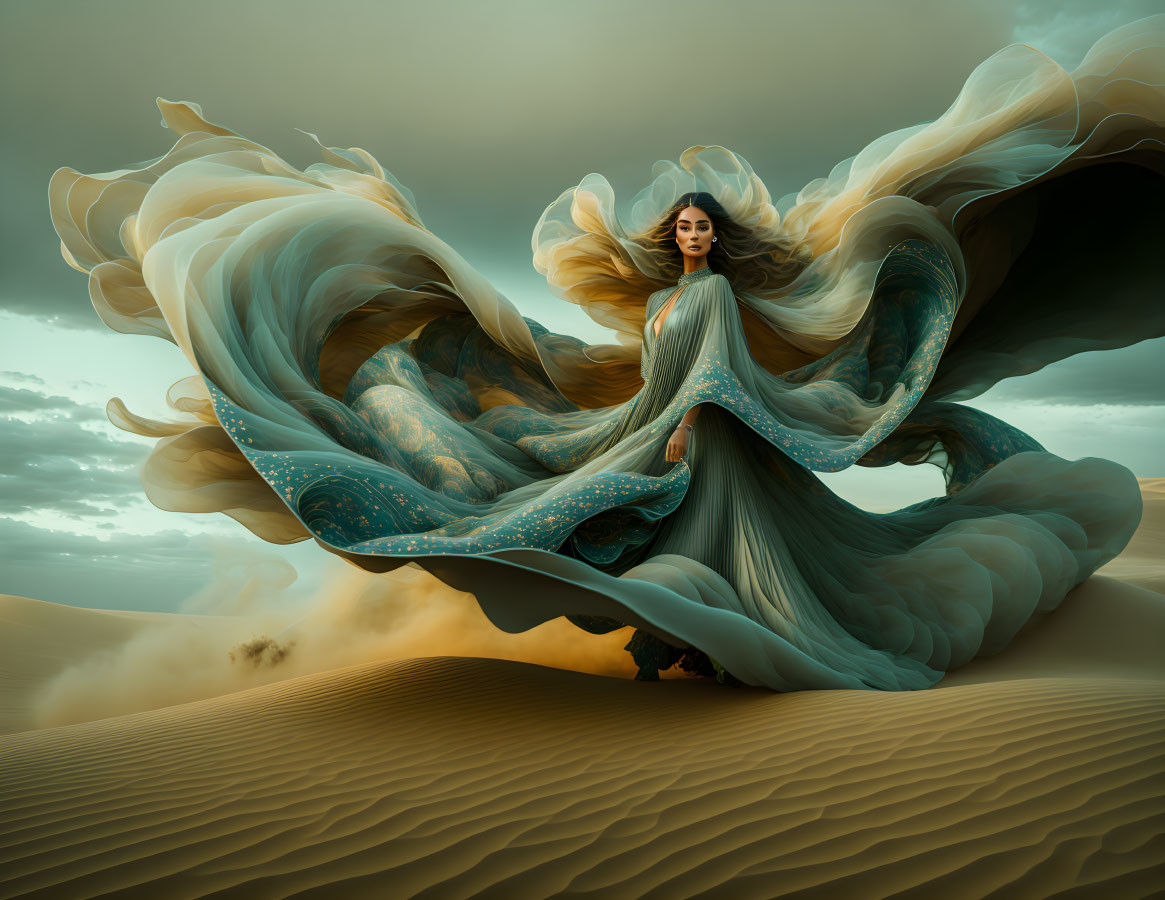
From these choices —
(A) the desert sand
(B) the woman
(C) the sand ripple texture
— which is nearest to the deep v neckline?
(B) the woman

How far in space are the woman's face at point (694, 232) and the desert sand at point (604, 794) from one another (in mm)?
3257

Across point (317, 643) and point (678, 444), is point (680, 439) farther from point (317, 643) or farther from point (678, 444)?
point (317, 643)

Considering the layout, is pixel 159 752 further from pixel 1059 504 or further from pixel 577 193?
pixel 1059 504

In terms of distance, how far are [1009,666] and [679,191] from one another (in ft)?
14.9

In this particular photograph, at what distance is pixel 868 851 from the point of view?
80.2 inches

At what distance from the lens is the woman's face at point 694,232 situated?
5535mm

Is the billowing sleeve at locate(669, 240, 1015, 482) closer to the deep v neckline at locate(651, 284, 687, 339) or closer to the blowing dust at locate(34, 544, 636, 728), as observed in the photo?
the deep v neckline at locate(651, 284, 687, 339)

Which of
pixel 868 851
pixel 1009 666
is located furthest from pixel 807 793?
pixel 1009 666

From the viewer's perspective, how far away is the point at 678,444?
180 inches

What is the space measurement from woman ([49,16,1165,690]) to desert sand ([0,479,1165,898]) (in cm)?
60

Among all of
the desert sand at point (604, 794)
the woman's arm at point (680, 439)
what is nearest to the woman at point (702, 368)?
the woman's arm at point (680, 439)

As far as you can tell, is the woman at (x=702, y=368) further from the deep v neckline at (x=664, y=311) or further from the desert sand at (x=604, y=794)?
the desert sand at (x=604, y=794)

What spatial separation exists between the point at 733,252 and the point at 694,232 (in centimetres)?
63

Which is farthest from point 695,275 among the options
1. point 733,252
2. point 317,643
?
point 317,643
